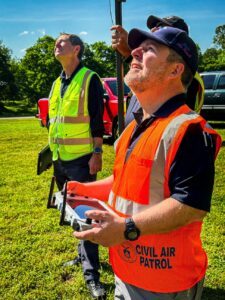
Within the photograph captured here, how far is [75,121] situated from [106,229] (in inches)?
89.3

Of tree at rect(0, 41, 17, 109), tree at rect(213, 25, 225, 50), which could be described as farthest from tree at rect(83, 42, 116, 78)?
tree at rect(213, 25, 225, 50)

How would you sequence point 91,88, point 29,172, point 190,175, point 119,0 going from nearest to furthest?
point 190,175
point 119,0
point 91,88
point 29,172

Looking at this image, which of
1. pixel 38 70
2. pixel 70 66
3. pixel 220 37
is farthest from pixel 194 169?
pixel 220 37

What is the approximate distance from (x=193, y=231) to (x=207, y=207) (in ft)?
0.74

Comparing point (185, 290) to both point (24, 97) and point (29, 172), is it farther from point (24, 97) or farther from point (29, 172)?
point (24, 97)

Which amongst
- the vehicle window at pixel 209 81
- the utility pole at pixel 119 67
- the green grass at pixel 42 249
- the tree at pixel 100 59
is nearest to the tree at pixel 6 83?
the tree at pixel 100 59

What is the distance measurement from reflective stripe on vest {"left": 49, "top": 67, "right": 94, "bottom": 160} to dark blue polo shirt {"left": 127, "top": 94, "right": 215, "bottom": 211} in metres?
2.18

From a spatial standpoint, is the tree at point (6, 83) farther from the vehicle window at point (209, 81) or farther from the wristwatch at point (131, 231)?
the wristwatch at point (131, 231)

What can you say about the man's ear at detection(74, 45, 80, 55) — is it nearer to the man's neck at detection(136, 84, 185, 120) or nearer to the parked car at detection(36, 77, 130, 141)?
the man's neck at detection(136, 84, 185, 120)

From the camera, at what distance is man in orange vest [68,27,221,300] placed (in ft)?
5.03

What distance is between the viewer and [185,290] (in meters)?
1.75

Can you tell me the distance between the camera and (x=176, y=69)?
1.73 meters

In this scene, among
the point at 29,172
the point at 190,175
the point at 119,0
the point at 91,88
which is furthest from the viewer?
the point at 29,172

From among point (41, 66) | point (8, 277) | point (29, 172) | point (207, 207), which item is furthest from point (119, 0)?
point (41, 66)
